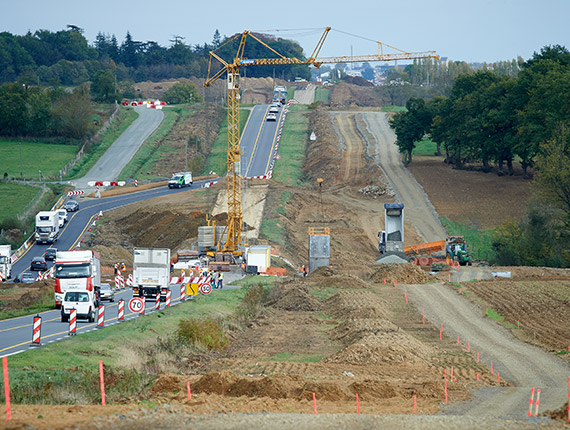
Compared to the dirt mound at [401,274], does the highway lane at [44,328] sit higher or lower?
higher

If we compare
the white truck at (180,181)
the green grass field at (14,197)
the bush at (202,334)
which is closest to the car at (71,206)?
the green grass field at (14,197)

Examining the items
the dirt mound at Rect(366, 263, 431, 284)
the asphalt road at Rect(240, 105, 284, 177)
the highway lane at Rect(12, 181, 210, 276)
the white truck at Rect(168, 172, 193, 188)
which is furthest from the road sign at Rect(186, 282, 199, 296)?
the asphalt road at Rect(240, 105, 284, 177)

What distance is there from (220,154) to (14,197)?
37934 millimetres

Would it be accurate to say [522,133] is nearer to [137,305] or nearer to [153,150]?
[153,150]

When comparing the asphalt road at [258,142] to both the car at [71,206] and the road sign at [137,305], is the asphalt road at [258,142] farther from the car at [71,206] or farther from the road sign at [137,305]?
the road sign at [137,305]

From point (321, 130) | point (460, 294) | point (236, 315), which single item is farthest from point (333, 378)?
point (321, 130)

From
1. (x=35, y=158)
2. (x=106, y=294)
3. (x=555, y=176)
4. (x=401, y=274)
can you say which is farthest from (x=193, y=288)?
(x=35, y=158)

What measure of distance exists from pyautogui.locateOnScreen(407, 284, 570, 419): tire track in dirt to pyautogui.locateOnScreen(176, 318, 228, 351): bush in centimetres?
1204

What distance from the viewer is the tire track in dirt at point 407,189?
86188 mm

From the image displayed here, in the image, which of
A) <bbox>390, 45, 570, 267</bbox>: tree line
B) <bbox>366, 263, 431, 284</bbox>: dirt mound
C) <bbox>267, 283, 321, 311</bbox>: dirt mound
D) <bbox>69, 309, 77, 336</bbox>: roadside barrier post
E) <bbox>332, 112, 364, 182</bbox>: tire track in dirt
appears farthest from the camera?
<bbox>332, 112, 364, 182</bbox>: tire track in dirt

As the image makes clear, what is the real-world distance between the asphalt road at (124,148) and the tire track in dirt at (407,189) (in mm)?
38893

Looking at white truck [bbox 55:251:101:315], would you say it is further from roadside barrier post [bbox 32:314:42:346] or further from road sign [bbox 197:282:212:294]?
road sign [bbox 197:282:212:294]

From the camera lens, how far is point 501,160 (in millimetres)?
99938

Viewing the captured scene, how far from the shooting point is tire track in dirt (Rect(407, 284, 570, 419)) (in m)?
25.4
